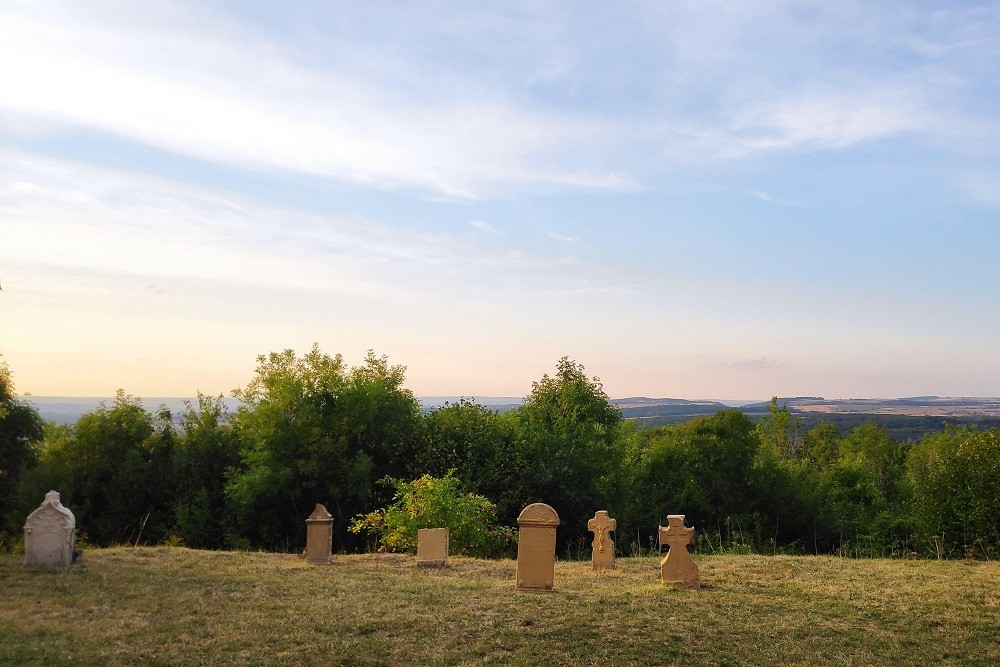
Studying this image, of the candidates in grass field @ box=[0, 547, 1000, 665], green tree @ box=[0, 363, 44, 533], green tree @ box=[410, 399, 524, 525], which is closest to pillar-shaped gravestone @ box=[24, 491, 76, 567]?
grass field @ box=[0, 547, 1000, 665]

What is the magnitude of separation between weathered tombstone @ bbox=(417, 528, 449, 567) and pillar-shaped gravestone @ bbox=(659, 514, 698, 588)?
4.73m

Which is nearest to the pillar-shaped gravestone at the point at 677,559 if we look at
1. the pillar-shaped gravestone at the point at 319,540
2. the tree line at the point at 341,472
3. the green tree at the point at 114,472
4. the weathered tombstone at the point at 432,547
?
the weathered tombstone at the point at 432,547

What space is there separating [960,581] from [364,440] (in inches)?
805

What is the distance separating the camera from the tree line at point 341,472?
2580 centimetres

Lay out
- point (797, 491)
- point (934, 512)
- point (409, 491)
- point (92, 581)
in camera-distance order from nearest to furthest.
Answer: point (92, 581) → point (409, 491) → point (934, 512) → point (797, 491)

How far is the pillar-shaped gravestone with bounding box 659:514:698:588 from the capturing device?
41.7ft

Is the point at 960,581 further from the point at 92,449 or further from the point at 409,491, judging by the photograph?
the point at 92,449

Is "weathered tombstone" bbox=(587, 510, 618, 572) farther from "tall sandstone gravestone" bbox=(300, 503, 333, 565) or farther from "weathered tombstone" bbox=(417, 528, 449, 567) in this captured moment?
"tall sandstone gravestone" bbox=(300, 503, 333, 565)

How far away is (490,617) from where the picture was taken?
10445 millimetres

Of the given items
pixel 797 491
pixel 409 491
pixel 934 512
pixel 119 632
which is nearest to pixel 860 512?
pixel 797 491

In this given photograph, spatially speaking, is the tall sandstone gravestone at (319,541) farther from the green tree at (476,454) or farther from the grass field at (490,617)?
the green tree at (476,454)

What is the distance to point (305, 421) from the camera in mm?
28703

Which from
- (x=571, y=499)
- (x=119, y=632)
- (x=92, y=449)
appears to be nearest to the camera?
(x=119, y=632)

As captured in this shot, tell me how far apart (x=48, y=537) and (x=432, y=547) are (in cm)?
697
